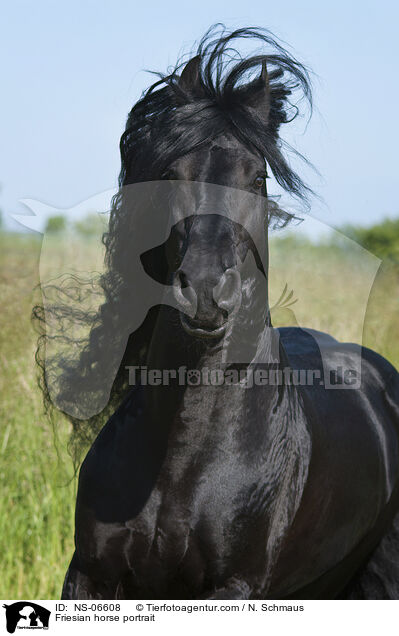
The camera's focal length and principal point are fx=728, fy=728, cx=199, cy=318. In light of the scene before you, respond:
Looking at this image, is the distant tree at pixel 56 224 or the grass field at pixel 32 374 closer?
the distant tree at pixel 56 224

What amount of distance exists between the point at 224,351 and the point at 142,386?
1.41 ft

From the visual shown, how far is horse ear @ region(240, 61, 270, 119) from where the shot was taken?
2973mm

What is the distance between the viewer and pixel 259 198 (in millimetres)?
2734

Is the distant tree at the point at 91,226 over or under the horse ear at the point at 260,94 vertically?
under

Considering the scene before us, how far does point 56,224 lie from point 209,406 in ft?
4.89

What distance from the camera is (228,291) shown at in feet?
7.57

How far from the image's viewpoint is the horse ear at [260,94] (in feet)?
9.75

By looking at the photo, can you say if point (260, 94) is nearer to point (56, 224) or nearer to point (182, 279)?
point (182, 279)
